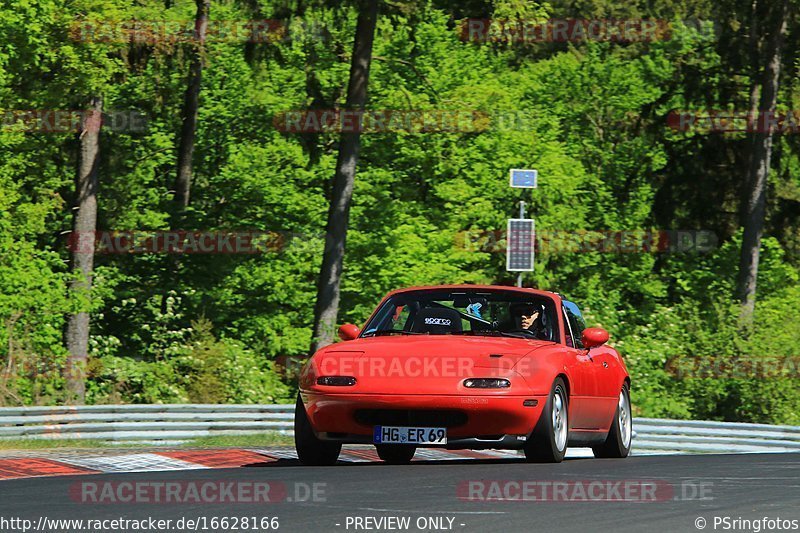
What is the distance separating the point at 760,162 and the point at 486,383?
28262 mm

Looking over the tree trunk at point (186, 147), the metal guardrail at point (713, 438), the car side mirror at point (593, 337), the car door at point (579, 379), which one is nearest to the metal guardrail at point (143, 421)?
the metal guardrail at point (713, 438)

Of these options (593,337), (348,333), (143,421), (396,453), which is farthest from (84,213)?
(593,337)

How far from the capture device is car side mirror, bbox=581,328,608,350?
13.8 meters

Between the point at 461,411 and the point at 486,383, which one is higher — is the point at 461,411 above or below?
below

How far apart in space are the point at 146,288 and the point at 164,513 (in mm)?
36820

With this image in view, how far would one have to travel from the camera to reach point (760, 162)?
127 feet

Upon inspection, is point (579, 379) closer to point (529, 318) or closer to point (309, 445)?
point (529, 318)

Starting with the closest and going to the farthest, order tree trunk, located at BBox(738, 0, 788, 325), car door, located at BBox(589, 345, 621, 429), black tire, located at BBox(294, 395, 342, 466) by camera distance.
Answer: black tire, located at BBox(294, 395, 342, 466) < car door, located at BBox(589, 345, 621, 429) < tree trunk, located at BBox(738, 0, 788, 325)

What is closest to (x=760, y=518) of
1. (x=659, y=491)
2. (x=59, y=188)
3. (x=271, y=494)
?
(x=659, y=491)

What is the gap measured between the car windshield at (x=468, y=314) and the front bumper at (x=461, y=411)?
1.36 m

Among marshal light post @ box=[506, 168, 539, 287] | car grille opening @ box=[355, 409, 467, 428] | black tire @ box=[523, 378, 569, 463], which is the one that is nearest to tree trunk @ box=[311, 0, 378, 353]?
marshal light post @ box=[506, 168, 539, 287]

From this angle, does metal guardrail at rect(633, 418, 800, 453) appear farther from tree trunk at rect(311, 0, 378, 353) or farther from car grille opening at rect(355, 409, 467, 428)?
car grille opening at rect(355, 409, 467, 428)

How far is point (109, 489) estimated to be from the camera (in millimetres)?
9891

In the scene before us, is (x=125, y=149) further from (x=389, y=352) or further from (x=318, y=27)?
(x=389, y=352)
